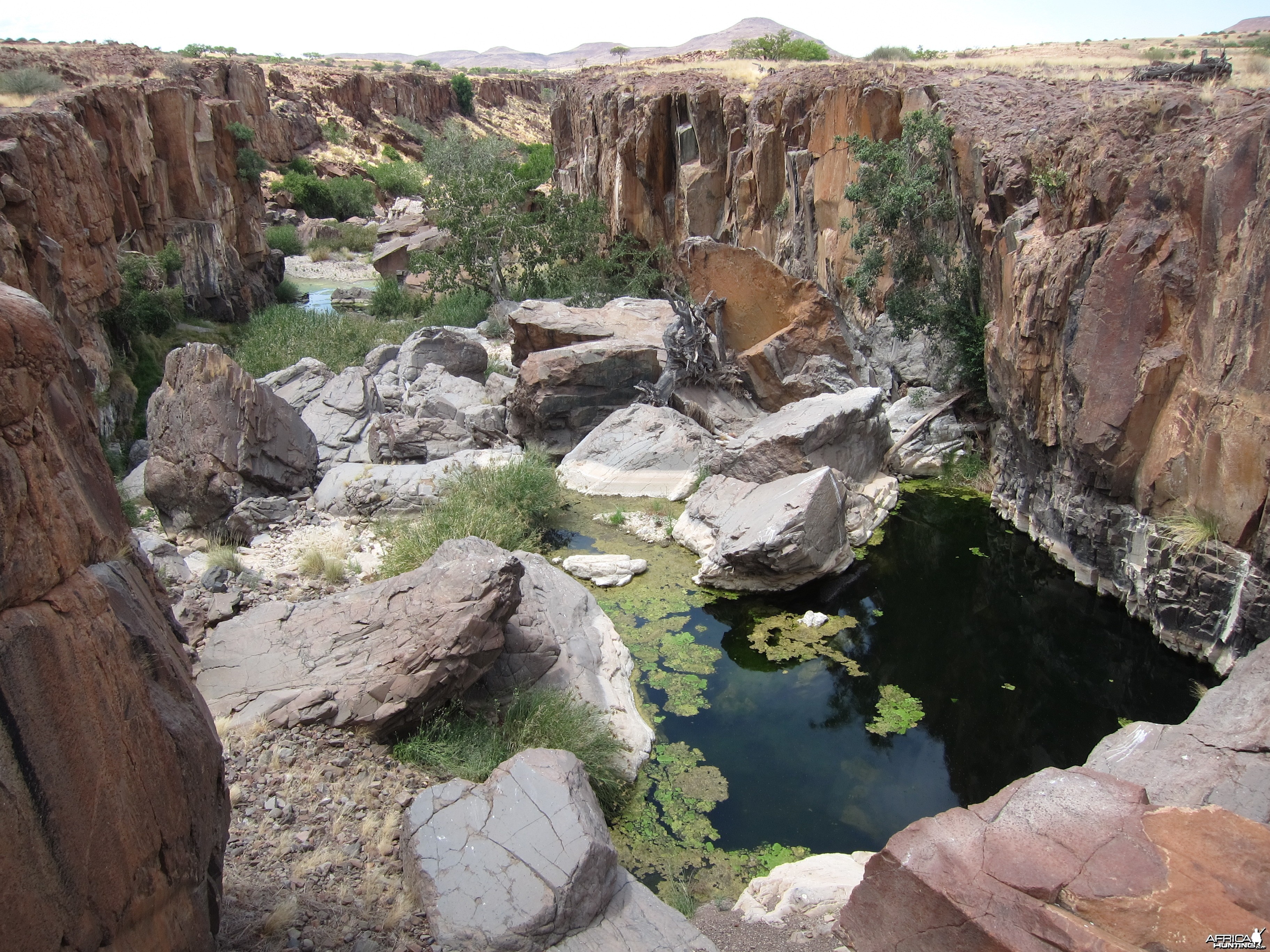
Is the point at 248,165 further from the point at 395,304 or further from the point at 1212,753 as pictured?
the point at 1212,753

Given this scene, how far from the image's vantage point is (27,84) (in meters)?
18.0

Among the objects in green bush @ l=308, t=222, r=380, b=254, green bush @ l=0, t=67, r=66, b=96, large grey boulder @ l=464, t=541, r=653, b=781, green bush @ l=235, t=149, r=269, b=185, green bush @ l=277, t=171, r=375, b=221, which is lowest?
large grey boulder @ l=464, t=541, r=653, b=781

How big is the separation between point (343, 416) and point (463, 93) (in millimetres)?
53552

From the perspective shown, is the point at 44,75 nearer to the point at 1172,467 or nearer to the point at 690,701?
the point at 690,701

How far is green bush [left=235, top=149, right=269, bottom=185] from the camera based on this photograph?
83.1ft

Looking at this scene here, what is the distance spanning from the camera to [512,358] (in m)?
17.1

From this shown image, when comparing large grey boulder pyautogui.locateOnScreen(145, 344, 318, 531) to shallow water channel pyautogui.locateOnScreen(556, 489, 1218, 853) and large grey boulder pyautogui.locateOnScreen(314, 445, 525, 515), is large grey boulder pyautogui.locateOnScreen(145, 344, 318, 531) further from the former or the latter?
shallow water channel pyautogui.locateOnScreen(556, 489, 1218, 853)

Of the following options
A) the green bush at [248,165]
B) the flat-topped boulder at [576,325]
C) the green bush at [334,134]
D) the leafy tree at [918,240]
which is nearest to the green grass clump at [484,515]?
the flat-topped boulder at [576,325]

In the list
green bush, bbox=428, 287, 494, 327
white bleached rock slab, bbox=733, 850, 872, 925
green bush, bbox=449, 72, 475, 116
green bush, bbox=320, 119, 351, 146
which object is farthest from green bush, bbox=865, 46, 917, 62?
green bush, bbox=449, 72, 475, 116

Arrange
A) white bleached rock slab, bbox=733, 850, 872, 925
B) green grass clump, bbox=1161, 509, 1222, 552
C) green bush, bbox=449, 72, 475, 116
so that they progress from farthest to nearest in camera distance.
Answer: green bush, bbox=449, 72, 475, 116 < green grass clump, bbox=1161, 509, 1222, 552 < white bleached rock slab, bbox=733, 850, 872, 925

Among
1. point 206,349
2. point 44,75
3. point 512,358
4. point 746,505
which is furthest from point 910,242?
point 44,75

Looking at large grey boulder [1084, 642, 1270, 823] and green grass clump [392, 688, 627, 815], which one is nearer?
large grey boulder [1084, 642, 1270, 823]

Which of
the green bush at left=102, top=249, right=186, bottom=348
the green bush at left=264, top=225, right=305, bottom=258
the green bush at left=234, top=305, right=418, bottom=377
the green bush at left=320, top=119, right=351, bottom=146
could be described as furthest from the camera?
the green bush at left=320, top=119, right=351, bottom=146

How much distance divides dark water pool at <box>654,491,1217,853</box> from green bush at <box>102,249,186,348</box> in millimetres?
12991
